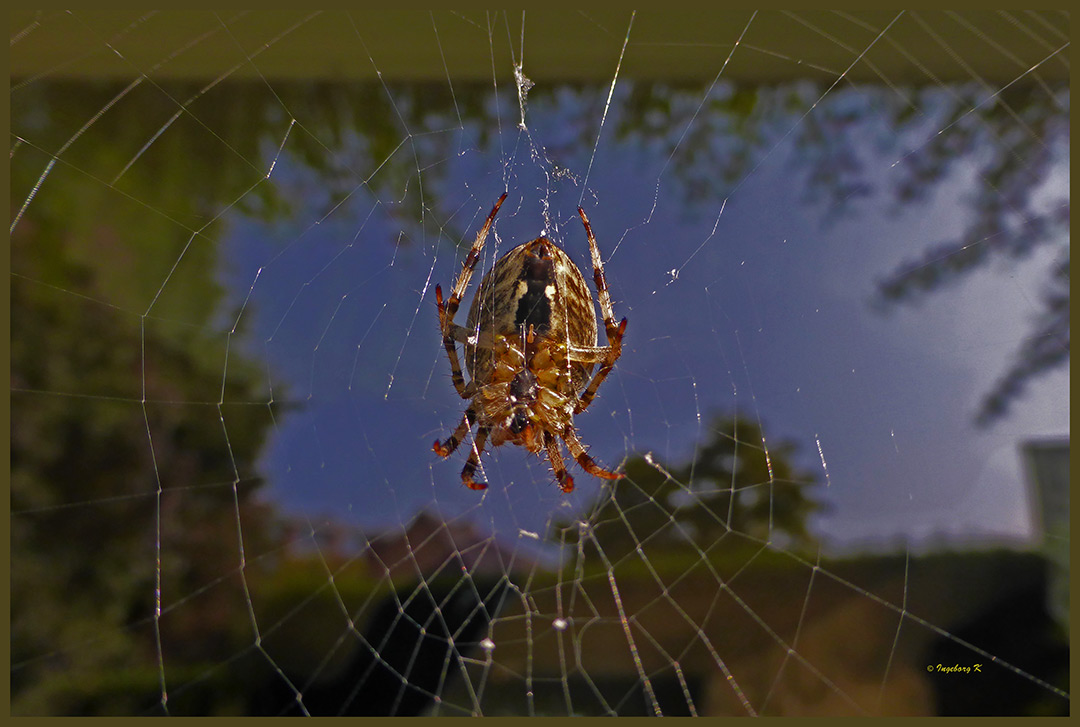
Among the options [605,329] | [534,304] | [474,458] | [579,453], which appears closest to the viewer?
[534,304]

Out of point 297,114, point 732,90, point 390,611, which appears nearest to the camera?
point 390,611

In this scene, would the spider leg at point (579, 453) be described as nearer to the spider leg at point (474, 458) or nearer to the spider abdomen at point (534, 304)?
the spider abdomen at point (534, 304)

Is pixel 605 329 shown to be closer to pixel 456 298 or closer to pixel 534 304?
pixel 534 304

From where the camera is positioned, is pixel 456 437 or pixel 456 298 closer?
pixel 456 298

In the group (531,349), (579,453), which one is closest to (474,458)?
(579,453)

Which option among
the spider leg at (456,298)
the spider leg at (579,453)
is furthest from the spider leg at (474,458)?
the spider leg at (579,453)

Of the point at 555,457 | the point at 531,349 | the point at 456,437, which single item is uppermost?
the point at 531,349

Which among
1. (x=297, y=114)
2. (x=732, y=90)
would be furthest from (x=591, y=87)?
(x=297, y=114)

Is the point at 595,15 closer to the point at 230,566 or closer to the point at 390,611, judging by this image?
the point at 390,611
